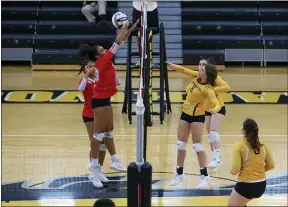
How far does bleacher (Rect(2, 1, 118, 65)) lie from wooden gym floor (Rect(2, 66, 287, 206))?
243cm

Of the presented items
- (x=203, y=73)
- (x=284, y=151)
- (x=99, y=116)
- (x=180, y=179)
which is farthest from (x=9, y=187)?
(x=284, y=151)

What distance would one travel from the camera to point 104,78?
7344 millimetres

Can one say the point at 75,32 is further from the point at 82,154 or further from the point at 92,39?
the point at 82,154

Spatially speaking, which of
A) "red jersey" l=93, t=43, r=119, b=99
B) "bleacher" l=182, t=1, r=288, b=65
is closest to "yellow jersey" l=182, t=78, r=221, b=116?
"red jersey" l=93, t=43, r=119, b=99

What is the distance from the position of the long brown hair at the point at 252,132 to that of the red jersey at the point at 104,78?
1.88 m

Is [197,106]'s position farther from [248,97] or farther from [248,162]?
[248,97]

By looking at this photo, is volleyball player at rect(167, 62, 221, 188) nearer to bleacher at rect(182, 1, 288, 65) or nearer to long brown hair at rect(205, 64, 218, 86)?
long brown hair at rect(205, 64, 218, 86)

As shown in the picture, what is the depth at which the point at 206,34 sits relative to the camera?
63.0 ft

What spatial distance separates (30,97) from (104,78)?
21.8ft

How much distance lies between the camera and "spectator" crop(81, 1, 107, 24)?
18125mm

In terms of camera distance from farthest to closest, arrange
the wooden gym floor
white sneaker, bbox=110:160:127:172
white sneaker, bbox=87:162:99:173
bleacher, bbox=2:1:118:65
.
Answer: bleacher, bbox=2:1:118:65 → white sneaker, bbox=110:160:127:172 → white sneaker, bbox=87:162:99:173 → the wooden gym floor

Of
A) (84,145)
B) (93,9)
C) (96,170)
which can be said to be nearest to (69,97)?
(84,145)

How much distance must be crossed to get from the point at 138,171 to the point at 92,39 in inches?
595

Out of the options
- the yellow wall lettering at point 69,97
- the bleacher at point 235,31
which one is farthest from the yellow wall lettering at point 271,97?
the bleacher at point 235,31
